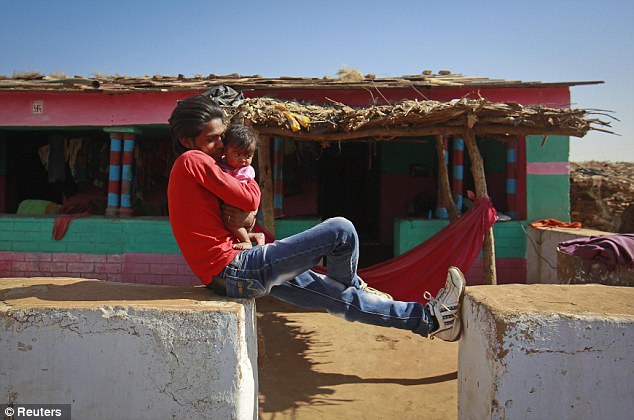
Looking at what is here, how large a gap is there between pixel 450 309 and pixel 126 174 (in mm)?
5852

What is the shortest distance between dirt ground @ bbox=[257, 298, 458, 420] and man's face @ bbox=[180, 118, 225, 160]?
1813 mm

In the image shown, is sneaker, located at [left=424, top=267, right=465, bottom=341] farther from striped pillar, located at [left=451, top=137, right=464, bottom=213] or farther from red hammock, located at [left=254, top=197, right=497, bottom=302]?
striped pillar, located at [left=451, top=137, right=464, bottom=213]

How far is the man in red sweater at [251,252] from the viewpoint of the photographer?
2229 millimetres

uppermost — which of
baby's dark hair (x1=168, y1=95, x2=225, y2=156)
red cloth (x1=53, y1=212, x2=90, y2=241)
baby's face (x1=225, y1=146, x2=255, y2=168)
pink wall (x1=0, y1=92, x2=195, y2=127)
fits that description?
pink wall (x1=0, y1=92, x2=195, y2=127)

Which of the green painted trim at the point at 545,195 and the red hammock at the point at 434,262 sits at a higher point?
the green painted trim at the point at 545,195

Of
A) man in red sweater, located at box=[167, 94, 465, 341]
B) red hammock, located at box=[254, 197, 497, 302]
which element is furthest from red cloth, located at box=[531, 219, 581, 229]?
man in red sweater, located at box=[167, 94, 465, 341]

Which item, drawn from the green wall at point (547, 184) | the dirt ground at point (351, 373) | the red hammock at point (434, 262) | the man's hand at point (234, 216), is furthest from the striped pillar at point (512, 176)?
the man's hand at point (234, 216)

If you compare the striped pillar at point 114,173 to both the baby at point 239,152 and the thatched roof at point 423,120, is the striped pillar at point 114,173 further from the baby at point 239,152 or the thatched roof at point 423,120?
the baby at point 239,152

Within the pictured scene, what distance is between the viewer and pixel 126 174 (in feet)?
22.7

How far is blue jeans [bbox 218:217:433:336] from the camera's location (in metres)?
2.24

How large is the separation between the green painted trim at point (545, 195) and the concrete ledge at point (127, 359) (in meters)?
5.78

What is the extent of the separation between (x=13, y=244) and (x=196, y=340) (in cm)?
602

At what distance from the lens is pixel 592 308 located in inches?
81.6

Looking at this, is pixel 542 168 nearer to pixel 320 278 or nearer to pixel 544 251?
pixel 544 251
